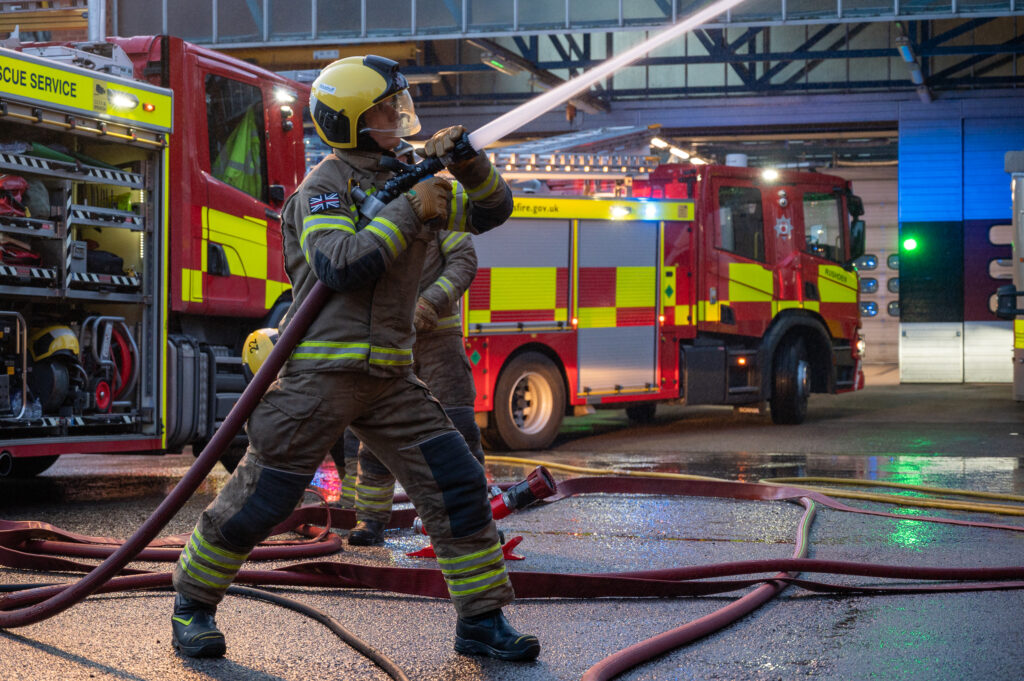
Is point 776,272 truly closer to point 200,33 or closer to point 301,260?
point 200,33

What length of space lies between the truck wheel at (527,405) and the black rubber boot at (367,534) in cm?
481

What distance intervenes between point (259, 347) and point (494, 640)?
4.15ft

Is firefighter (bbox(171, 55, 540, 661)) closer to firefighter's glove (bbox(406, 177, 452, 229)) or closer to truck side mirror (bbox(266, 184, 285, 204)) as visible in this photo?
firefighter's glove (bbox(406, 177, 452, 229))

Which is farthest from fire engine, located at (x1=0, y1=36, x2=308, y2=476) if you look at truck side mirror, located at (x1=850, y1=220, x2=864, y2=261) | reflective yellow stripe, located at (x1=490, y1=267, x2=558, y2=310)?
truck side mirror, located at (x1=850, y1=220, x2=864, y2=261)

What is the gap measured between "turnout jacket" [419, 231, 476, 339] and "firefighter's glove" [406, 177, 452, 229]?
2050 mm

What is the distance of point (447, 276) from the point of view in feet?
19.3

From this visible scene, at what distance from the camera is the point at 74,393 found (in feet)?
22.1

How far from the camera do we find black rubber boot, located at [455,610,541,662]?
3.66 m

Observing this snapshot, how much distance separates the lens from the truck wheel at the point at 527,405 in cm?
1058

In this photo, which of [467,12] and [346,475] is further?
[467,12]

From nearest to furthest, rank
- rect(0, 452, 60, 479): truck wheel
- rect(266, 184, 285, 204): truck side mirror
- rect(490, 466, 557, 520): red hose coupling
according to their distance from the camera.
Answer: rect(490, 466, 557, 520): red hose coupling → rect(266, 184, 285, 204): truck side mirror → rect(0, 452, 60, 479): truck wheel

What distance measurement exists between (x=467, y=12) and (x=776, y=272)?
5525 mm

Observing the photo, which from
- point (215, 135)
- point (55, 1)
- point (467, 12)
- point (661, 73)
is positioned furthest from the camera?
point (661, 73)

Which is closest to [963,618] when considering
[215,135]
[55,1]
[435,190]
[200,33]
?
[435,190]
